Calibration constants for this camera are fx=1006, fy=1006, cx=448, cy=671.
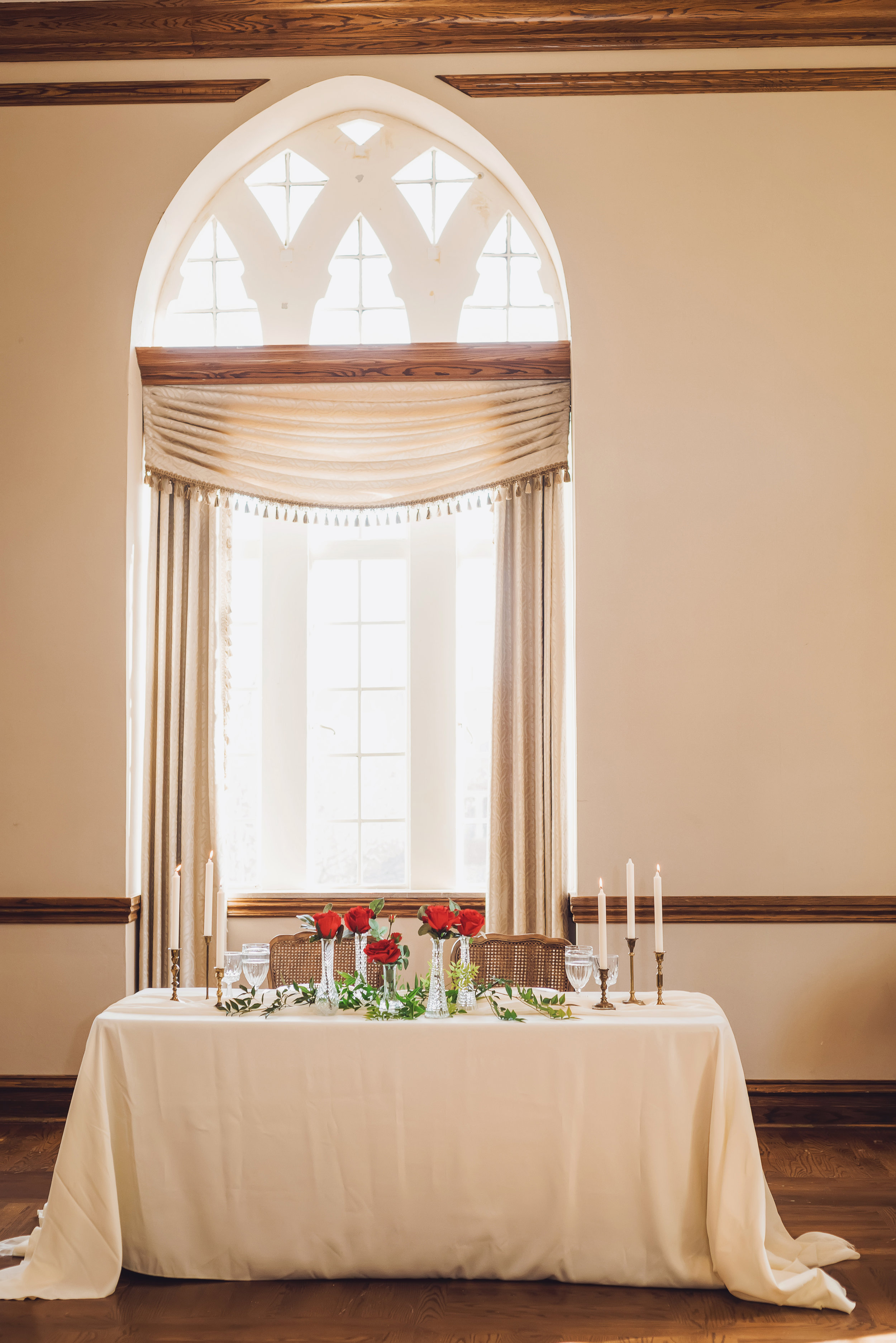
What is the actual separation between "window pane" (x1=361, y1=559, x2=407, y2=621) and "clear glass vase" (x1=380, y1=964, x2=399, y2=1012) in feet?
6.88

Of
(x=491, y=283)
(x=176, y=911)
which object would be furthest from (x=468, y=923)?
(x=491, y=283)

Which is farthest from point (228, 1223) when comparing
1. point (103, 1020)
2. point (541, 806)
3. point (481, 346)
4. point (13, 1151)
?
point (481, 346)

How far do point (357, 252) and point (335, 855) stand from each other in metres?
2.72

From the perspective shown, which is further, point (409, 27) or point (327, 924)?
point (409, 27)

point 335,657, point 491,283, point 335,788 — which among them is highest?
point 491,283

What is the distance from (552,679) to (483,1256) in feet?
7.29

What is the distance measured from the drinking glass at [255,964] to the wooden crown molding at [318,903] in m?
1.57

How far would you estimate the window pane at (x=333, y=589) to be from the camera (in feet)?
15.0

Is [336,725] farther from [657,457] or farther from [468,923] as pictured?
[468,923]

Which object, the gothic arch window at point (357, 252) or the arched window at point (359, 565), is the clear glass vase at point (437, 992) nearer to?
the arched window at point (359, 565)

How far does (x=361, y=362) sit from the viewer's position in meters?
4.32

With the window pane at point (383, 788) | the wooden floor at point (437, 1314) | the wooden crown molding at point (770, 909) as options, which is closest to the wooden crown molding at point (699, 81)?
the window pane at point (383, 788)

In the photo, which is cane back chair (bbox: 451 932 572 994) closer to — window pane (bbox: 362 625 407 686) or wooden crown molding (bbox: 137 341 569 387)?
window pane (bbox: 362 625 407 686)

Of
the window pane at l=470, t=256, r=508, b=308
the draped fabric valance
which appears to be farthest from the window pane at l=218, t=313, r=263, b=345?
the window pane at l=470, t=256, r=508, b=308
